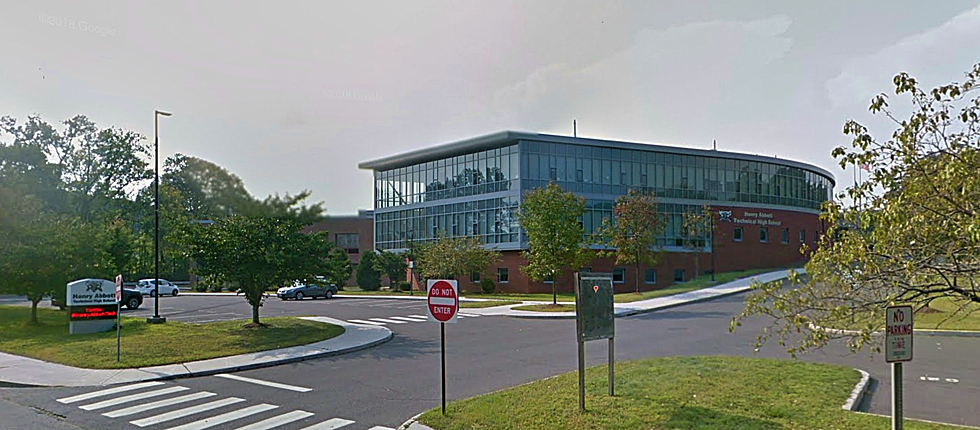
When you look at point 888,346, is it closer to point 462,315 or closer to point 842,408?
point 842,408

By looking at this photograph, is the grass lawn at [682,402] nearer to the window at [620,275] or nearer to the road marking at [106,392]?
the road marking at [106,392]

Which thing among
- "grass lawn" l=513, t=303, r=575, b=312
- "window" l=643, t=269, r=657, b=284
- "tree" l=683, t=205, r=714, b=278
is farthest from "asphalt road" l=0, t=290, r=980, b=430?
"window" l=643, t=269, r=657, b=284

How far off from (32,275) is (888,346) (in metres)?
25.6

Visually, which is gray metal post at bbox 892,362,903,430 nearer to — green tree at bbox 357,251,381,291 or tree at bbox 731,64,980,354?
tree at bbox 731,64,980,354

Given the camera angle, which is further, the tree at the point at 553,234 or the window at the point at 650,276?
the window at the point at 650,276

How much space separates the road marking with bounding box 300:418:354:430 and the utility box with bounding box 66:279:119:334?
13398 millimetres

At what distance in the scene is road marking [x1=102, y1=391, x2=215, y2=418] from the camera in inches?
413

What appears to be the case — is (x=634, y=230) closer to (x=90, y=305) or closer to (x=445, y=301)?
(x=90, y=305)

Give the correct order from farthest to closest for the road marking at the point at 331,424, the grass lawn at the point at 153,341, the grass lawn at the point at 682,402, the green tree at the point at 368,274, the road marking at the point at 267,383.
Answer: the green tree at the point at 368,274 → the grass lawn at the point at 153,341 → the road marking at the point at 267,383 → the road marking at the point at 331,424 → the grass lawn at the point at 682,402

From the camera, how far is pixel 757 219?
54.9 m

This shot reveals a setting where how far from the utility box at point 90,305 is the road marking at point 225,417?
38.7 feet

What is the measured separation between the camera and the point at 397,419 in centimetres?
977

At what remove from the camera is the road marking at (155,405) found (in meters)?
10.5

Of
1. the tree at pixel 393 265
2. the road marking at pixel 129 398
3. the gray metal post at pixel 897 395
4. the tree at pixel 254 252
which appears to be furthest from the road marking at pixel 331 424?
the tree at pixel 393 265
